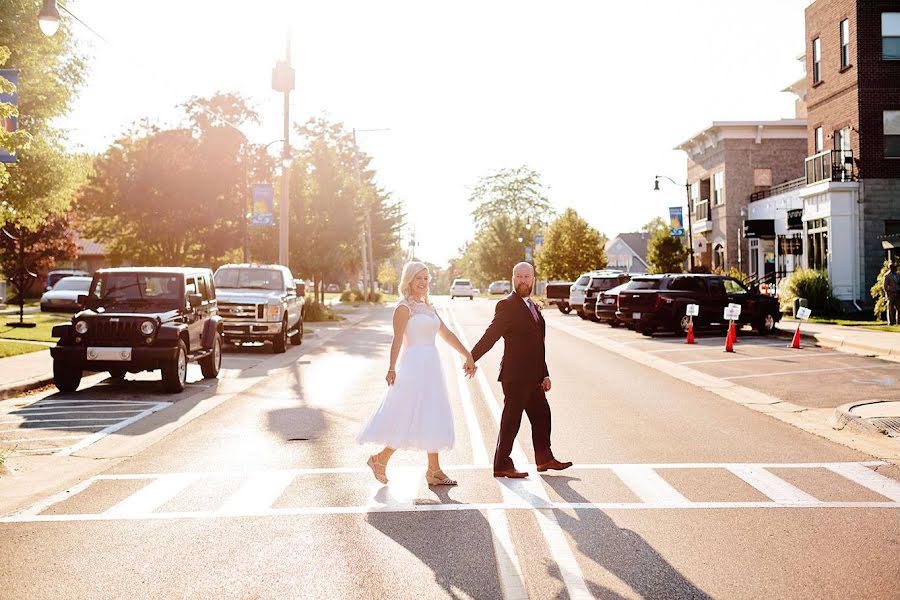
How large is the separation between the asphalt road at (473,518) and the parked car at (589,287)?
2675 centimetres

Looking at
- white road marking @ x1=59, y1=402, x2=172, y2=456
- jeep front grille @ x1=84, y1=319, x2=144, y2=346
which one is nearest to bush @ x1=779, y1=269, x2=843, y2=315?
jeep front grille @ x1=84, y1=319, x2=144, y2=346

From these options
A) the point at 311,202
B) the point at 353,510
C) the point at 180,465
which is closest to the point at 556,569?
the point at 353,510

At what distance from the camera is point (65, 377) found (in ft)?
49.9

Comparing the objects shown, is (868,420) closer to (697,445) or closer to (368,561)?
(697,445)

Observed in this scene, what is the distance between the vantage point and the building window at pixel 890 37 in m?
34.2

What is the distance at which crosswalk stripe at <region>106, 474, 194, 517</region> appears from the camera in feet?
24.7

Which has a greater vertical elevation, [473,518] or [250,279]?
[250,279]

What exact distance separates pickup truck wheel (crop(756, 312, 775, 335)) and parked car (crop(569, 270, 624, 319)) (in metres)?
10.2

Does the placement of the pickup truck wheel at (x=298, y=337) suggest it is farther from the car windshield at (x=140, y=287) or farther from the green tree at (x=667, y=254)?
the green tree at (x=667, y=254)

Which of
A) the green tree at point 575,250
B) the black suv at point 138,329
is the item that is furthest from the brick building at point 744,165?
the black suv at point 138,329

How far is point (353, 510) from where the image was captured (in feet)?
24.4

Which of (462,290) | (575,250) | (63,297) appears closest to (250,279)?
(63,297)

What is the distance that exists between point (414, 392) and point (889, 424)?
598 cm

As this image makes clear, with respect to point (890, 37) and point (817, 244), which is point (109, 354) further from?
point (817, 244)
